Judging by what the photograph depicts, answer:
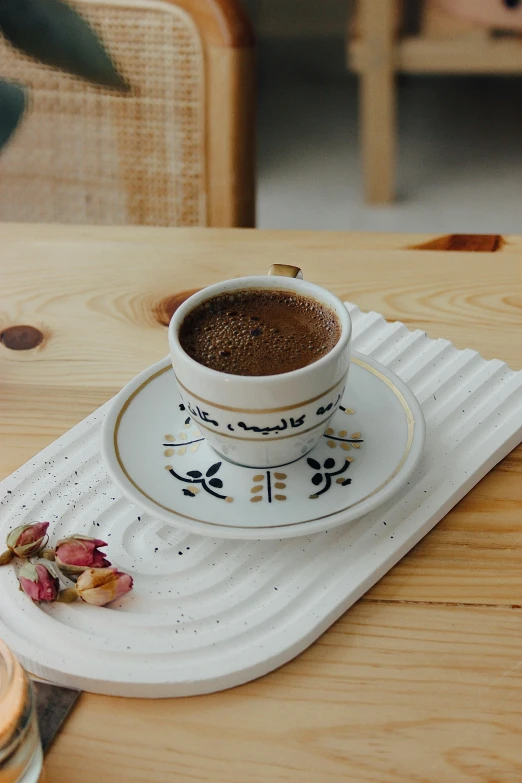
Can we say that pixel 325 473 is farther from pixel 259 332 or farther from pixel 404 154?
pixel 404 154

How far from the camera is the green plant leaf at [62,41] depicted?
1.21m

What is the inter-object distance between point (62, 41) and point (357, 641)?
3.30 feet

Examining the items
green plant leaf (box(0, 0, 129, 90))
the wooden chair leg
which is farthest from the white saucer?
the wooden chair leg

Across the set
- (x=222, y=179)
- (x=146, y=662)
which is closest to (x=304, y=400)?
(x=146, y=662)

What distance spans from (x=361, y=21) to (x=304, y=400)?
2.08 metres

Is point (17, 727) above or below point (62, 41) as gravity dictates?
below

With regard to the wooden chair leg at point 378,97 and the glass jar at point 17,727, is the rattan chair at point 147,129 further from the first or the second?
the wooden chair leg at point 378,97

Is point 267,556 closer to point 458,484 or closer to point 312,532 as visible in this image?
point 312,532

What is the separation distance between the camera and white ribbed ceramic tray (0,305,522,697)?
53 cm

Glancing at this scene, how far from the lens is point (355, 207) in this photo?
260 centimetres

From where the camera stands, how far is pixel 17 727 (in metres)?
0.44

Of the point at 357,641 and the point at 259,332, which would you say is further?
the point at 259,332

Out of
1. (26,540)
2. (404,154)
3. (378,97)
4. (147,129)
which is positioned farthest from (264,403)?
(404,154)

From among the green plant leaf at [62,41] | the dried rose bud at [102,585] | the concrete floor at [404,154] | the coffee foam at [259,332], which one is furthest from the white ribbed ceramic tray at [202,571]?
the concrete floor at [404,154]
